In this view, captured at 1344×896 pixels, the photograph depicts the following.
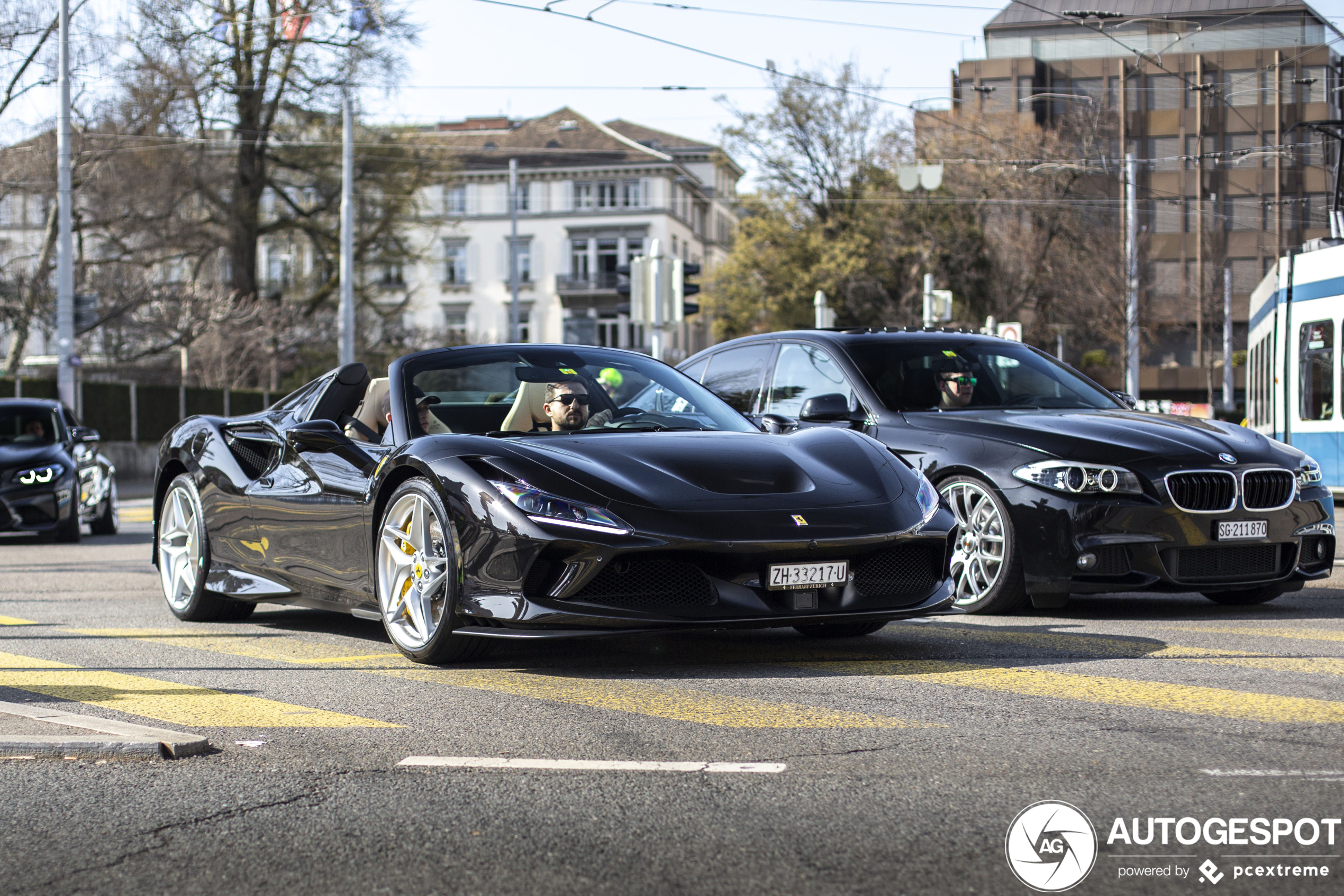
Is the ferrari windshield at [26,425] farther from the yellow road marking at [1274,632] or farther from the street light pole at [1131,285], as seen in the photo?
the street light pole at [1131,285]

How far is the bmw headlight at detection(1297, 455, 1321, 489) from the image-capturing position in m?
7.78

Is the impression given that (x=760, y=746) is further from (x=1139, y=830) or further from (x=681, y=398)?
(x=681, y=398)

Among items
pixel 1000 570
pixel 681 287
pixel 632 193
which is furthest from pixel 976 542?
pixel 632 193

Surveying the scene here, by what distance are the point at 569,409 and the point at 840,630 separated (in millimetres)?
1526

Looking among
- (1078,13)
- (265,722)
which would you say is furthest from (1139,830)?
(1078,13)

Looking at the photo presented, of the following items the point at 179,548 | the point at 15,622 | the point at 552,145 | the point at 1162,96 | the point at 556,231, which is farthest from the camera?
the point at 552,145

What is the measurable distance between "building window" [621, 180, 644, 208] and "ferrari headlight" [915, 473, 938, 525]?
280ft

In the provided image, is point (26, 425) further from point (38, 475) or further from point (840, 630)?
point (840, 630)

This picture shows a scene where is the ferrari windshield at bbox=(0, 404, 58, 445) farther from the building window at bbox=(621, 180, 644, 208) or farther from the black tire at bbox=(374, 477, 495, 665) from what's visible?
the building window at bbox=(621, 180, 644, 208)

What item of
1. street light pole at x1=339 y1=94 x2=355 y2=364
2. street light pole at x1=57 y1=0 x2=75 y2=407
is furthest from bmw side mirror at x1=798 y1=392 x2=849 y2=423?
street light pole at x1=339 y1=94 x2=355 y2=364

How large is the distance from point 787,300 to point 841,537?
55227 millimetres

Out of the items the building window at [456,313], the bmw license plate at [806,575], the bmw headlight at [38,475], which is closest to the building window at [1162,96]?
the building window at [456,313]

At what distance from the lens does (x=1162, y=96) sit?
72625 millimetres

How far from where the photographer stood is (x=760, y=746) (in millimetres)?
4434
